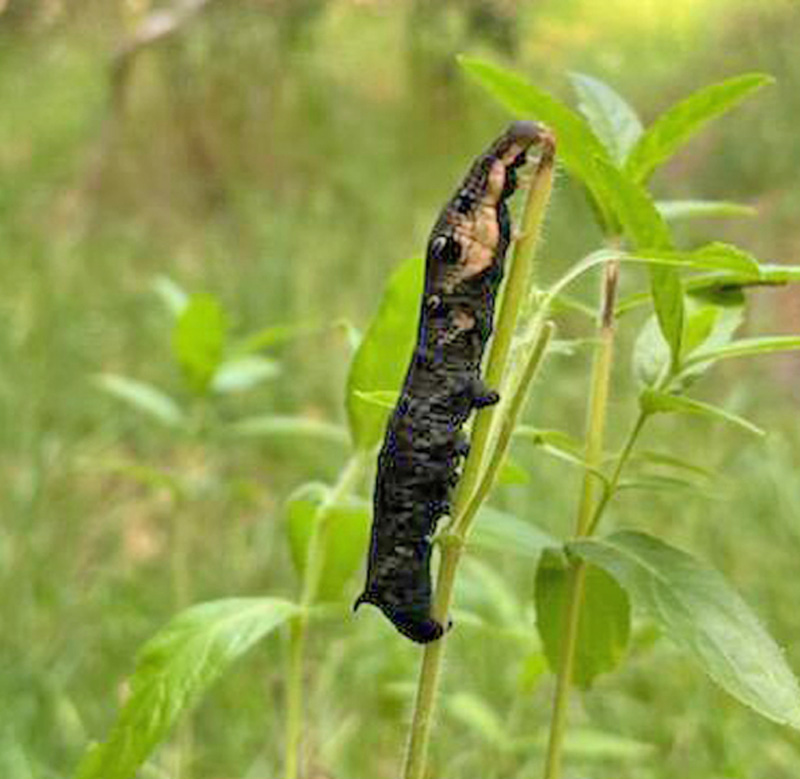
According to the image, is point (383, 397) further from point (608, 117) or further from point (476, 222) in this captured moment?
point (608, 117)

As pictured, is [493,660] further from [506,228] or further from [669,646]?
[506,228]

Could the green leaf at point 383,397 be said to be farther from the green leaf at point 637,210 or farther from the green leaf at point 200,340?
the green leaf at point 200,340

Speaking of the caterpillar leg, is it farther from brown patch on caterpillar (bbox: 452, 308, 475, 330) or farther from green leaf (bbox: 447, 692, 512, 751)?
green leaf (bbox: 447, 692, 512, 751)

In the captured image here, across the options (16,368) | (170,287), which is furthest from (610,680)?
(16,368)

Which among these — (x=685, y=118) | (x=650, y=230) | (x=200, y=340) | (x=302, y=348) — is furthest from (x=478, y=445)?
(x=302, y=348)

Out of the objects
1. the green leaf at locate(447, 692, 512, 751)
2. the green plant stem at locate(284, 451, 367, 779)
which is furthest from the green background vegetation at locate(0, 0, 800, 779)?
the green plant stem at locate(284, 451, 367, 779)
